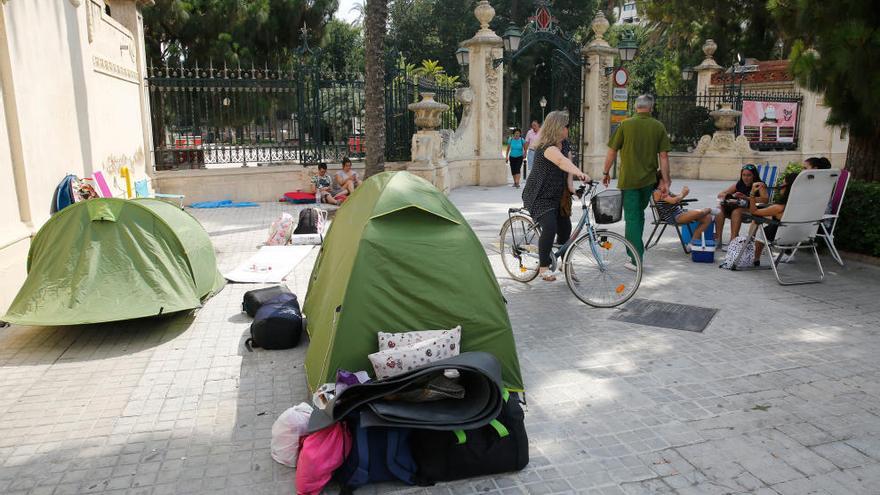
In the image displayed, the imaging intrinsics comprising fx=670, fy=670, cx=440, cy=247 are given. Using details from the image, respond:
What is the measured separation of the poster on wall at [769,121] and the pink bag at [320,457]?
18.3m

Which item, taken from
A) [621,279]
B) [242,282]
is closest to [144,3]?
[242,282]

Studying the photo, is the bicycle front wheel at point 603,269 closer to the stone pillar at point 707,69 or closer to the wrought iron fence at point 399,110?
the wrought iron fence at point 399,110

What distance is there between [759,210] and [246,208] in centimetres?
934

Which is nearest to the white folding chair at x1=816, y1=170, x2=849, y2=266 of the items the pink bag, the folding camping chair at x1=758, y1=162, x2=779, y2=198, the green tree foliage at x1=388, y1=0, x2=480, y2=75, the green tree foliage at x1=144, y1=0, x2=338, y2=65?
the folding camping chair at x1=758, y1=162, x2=779, y2=198

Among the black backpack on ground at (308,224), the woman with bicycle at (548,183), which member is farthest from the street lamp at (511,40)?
the woman with bicycle at (548,183)

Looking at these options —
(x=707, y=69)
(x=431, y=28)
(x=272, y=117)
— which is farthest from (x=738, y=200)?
(x=431, y=28)

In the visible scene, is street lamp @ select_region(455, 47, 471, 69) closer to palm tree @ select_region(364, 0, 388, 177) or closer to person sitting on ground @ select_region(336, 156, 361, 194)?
person sitting on ground @ select_region(336, 156, 361, 194)

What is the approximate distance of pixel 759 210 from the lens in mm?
7414

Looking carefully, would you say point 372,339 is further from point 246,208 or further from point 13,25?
point 246,208

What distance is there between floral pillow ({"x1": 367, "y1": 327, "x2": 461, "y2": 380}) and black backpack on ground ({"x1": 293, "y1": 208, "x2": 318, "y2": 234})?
5868 mm

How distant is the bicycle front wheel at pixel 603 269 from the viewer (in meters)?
6.22

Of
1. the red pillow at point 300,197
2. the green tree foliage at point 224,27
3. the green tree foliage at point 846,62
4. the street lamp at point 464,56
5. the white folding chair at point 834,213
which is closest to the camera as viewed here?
the green tree foliage at point 846,62

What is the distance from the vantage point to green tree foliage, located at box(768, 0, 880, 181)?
7.04 metres

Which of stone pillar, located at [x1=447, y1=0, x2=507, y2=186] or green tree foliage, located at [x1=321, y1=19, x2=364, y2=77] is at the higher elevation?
green tree foliage, located at [x1=321, y1=19, x2=364, y2=77]
